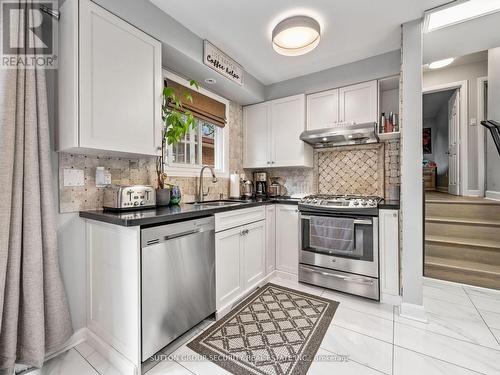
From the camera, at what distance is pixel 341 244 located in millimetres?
2361

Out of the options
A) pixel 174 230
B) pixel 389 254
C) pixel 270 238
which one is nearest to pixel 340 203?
pixel 389 254

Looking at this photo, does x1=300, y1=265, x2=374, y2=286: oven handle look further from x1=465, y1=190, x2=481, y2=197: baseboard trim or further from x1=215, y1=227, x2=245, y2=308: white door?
x1=465, y1=190, x2=481, y2=197: baseboard trim

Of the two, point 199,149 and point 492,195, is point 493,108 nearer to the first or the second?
point 492,195

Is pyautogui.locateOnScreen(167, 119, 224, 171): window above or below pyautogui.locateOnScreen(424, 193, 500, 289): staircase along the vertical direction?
above

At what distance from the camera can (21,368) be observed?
138 cm

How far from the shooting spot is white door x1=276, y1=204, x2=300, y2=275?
105 inches

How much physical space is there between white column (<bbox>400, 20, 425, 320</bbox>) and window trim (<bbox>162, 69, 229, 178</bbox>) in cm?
198

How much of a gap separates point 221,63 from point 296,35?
2.72 ft

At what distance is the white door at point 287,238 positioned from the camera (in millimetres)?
2668

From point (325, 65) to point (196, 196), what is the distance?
2.17m

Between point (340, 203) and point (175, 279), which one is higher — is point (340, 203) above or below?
above

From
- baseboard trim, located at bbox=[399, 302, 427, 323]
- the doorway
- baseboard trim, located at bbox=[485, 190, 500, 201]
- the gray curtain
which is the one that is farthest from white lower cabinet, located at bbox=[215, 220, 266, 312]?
the doorway

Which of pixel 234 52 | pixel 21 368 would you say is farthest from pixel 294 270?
pixel 234 52

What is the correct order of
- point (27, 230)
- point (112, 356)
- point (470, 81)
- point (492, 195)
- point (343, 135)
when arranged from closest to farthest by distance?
point (27, 230) < point (112, 356) < point (343, 135) < point (492, 195) < point (470, 81)
